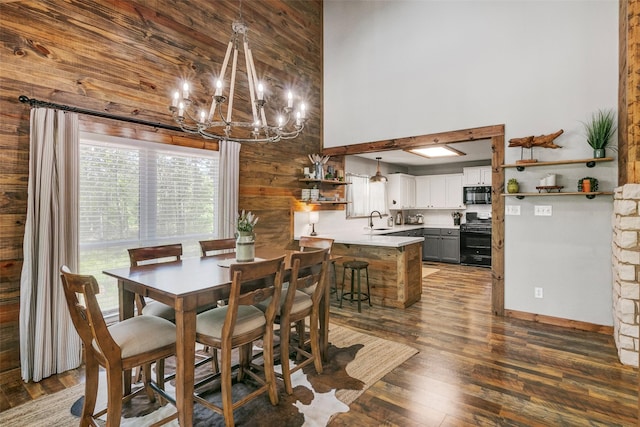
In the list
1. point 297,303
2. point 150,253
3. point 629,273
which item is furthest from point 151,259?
point 629,273

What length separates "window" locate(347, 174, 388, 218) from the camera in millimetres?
6719

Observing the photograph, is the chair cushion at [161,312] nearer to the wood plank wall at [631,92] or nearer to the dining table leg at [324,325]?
the dining table leg at [324,325]

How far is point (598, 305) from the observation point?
3.58m

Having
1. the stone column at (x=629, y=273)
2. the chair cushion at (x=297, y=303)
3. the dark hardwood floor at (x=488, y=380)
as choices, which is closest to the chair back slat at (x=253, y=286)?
the chair cushion at (x=297, y=303)

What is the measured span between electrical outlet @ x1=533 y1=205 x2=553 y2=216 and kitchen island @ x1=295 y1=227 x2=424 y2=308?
1448mm

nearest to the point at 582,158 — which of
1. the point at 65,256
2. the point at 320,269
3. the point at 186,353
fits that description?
the point at 320,269

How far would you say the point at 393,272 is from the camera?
14.7ft

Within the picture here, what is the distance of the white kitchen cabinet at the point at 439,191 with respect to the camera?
8.07 meters

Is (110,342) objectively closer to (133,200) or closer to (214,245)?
(214,245)

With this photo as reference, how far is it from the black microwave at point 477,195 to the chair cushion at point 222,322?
6.65m

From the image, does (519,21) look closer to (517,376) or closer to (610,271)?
(610,271)

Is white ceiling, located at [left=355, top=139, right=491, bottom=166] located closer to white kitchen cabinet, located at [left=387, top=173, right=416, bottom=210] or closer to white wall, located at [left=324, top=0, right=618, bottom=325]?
white kitchen cabinet, located at [left=387, top=173, right=416, bottom=210]

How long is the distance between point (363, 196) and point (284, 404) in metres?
5.28

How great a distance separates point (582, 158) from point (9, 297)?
5.54 m
